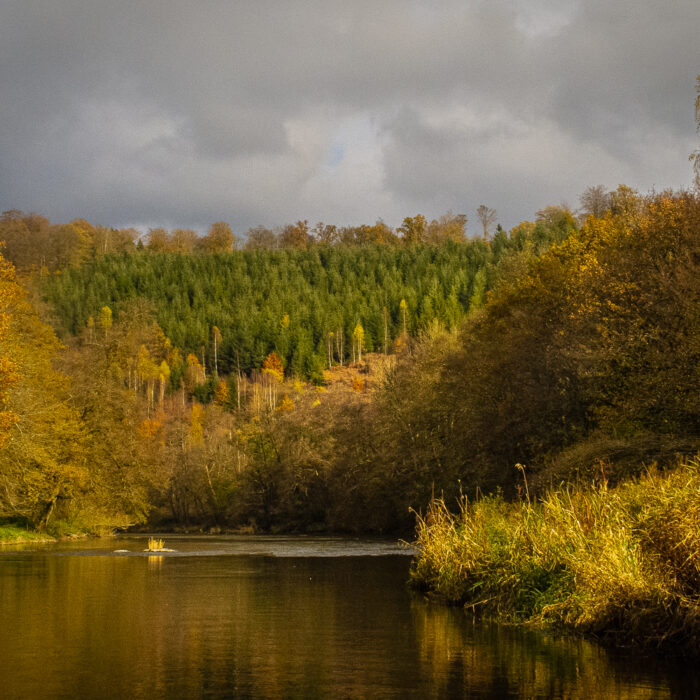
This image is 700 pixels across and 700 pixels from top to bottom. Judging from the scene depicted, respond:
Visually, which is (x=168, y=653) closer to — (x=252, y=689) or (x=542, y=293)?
(x=252, y=689)

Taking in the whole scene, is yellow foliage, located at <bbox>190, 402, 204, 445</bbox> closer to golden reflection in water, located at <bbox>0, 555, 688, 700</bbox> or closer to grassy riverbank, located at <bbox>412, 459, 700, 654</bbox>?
golden reflection in water, located at <bbox>0, 555, 688, 700</bbox>

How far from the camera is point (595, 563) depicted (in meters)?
17.7

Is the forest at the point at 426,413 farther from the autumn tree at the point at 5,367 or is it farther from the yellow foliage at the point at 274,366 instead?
the yellow foliage at the point at 274,366

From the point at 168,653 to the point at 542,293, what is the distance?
41283 millimetres

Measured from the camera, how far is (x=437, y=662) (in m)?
15.9

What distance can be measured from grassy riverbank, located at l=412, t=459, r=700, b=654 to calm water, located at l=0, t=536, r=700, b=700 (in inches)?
30.2

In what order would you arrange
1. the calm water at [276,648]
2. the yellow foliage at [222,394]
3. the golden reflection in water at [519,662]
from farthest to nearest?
the yellow foliage at [222,394]
the calm water at [276,648]
the golden reflection in water at [519,662]

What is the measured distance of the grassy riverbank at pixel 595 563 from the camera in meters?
16.3

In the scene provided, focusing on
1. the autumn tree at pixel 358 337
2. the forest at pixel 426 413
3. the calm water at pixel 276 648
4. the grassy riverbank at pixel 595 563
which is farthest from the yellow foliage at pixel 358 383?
the grassy riverbank at pixel 595 563

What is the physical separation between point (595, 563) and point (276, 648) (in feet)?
19.4

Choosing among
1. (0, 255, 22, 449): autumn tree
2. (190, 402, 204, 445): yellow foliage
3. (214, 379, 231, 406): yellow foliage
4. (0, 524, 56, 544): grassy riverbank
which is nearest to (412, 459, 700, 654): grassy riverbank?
(0, 255, 22, 449): autumn tree

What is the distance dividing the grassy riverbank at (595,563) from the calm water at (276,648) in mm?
767

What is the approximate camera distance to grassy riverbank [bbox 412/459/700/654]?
1630cm

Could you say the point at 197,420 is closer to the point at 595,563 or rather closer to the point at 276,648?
the point at 276,648
